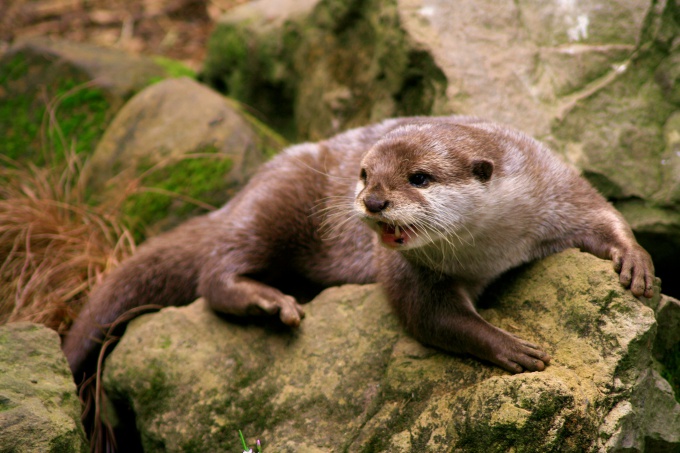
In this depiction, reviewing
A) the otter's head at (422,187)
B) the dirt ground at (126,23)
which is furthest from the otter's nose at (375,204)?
the dirt ground at (126,23)

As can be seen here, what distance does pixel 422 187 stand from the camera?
219 centimetres

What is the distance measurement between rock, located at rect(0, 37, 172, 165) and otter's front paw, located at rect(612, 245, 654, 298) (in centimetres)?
331

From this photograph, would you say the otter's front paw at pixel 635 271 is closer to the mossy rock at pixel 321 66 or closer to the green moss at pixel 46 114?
the mossy rock at pixel 321 66

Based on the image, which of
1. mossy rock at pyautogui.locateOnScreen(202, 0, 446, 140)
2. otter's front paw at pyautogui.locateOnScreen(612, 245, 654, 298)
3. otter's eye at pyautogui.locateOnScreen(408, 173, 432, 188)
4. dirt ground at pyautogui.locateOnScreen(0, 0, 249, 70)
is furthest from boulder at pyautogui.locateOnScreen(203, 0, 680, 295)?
dirt ground at pyautogui.locateOnScreen(0, 0, 249, 70)

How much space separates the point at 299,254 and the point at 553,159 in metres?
1.22

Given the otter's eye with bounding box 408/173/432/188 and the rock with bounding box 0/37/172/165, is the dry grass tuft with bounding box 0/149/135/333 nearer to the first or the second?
the rock with bounding box 0/37/172/165

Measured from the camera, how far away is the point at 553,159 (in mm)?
2619

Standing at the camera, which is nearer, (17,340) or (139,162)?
(17,340)

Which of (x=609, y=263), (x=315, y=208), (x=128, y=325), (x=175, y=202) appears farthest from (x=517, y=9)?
(x=128, y=325)

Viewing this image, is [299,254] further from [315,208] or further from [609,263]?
[609,263]

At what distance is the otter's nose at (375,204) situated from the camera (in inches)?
82.8

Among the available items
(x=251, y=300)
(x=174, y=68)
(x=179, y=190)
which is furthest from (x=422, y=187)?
(x=174, y=68)

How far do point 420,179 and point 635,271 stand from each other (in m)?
0.78

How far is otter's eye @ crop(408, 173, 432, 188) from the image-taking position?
220cm
